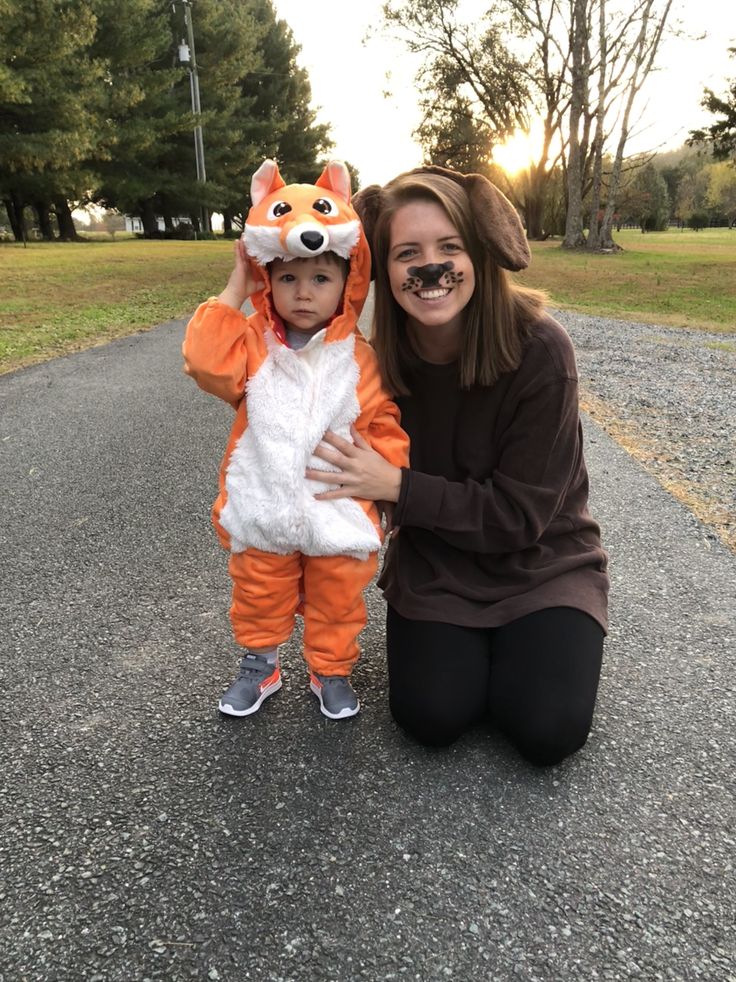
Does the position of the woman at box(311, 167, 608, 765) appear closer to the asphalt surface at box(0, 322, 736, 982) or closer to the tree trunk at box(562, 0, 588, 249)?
the asphalt surface at box(0, 322, 736, 982)

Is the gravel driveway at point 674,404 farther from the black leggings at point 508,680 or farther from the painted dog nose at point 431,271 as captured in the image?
the painted dog nose at point 431,271

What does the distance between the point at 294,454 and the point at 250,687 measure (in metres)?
0.71

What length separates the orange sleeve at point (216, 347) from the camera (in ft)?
6.12

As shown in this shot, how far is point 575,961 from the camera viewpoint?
1396mm

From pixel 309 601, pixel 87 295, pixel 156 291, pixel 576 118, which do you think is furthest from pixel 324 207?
pixel 576 118

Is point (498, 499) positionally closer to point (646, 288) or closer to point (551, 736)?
point (551, 736)

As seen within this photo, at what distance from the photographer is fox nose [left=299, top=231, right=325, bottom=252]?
70.2 inches

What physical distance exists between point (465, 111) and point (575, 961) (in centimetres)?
3987

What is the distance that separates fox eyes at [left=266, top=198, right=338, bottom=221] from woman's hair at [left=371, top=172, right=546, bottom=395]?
0.20 metres

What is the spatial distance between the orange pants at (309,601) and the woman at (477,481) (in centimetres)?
15

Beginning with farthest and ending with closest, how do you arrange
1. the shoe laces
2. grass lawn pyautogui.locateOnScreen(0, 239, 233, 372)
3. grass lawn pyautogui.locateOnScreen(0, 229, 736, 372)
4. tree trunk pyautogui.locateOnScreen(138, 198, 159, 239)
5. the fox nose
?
tree trunk pyautogui.locateOnScreen(138, 198, 159, 239) → grass lawn pyautogui.locateOnScreen(0, 229, 736, 372) → grass lawn pyautogui.locateOnScreen(0, 239, 233, 372) → the shoe laces → the fox nose

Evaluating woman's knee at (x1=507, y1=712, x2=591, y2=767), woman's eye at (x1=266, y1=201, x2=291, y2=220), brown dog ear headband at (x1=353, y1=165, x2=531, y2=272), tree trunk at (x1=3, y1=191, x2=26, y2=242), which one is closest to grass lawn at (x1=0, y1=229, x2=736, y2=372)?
woman's eye at (x1=266, y1=201, x2=291, y2=220)

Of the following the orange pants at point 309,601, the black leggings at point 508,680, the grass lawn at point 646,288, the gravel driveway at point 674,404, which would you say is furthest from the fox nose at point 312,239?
the grass lawn at point 646,288

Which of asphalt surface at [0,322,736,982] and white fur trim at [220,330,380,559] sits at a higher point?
white fur trim at [220,330,380,559]
